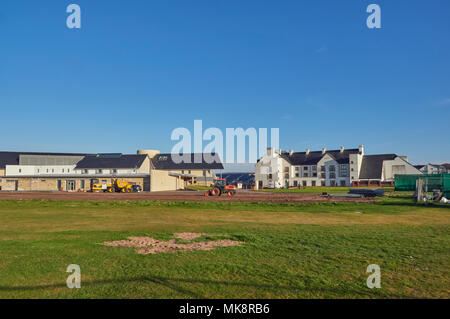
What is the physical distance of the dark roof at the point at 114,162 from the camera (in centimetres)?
7975

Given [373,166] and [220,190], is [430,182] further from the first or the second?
[373,166]

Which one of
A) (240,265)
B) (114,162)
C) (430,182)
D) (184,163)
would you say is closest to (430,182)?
(430,182)

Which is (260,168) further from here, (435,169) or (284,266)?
(284,266)

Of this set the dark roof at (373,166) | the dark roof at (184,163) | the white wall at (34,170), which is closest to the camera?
the white wall at (34,170)

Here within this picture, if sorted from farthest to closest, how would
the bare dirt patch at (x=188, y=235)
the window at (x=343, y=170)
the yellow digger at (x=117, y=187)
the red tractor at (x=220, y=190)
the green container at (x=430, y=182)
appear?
the window at (x=343, y=170)
the yellow digger at (x=117, y=187)
the red tractor at (x=220, y=190)
the green container at (x=430, y=182)
the bare dirt patch at (x=188, y=235)

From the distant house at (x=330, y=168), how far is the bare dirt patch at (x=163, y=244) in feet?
247

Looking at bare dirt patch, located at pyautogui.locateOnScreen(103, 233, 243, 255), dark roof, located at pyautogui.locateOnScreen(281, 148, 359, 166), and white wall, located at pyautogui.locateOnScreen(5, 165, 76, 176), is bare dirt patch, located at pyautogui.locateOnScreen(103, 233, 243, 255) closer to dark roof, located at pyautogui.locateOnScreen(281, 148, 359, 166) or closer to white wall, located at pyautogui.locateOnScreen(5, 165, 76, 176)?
white wall, located at pyautogui.locateOnScreen(5, 165, 76, 176)

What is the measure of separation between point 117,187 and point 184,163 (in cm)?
3502

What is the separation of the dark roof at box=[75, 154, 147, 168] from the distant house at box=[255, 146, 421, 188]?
34531mm

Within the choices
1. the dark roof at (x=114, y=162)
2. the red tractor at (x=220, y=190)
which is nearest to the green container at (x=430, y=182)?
the red tractor at (x=220, y=190)

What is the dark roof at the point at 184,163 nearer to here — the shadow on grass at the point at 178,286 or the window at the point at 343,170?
the window at the point at 343,170

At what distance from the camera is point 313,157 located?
10444cm

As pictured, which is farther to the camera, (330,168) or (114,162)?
(330,168)
